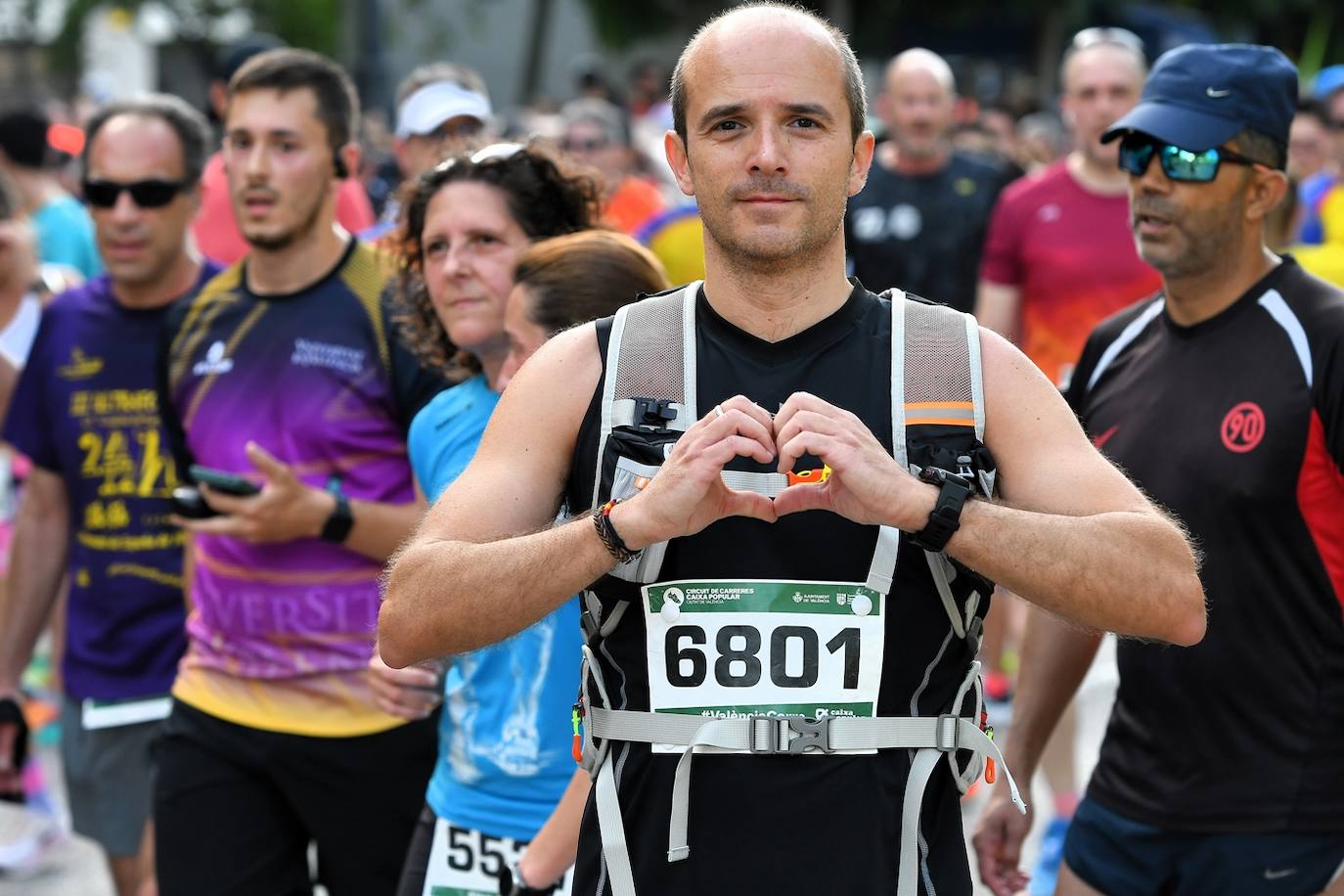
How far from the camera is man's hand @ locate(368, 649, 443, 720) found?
4.02 meters

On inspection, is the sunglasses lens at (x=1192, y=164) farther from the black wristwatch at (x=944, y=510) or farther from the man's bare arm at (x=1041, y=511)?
the black wristwatch at (x=944, y=510)

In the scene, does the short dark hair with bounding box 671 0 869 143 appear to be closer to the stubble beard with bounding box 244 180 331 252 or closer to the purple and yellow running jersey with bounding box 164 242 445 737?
the purple and yellow running jersey with bounding box 164 242 445 737

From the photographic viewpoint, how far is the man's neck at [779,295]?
2.93 meters

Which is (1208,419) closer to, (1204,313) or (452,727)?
(1204,313)

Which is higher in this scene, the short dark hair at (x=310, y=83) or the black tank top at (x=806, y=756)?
the short dark hair at (x=310, y=83)

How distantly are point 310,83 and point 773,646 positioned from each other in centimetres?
293

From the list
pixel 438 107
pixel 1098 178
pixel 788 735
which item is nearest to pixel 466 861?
pixel 788 735

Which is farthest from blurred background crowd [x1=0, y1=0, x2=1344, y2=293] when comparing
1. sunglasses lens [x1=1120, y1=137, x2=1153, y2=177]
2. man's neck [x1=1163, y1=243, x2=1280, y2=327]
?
man's neck [x1=1163, y1=243, x2=1280, y2=327]

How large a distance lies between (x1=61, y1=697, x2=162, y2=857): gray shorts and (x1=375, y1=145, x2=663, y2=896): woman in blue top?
1862 millimetres

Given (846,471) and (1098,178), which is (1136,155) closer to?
(846,471)

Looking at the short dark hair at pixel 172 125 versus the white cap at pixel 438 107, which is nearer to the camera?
the short dark hair at pixel 172 125

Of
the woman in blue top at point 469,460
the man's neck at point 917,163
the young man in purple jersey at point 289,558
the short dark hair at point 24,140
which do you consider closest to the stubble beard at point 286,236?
the young man in purple jersey at point 289,558

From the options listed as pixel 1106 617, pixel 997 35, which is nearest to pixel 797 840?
pixel 1106 617

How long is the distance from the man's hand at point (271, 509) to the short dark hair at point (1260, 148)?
2251 mm
